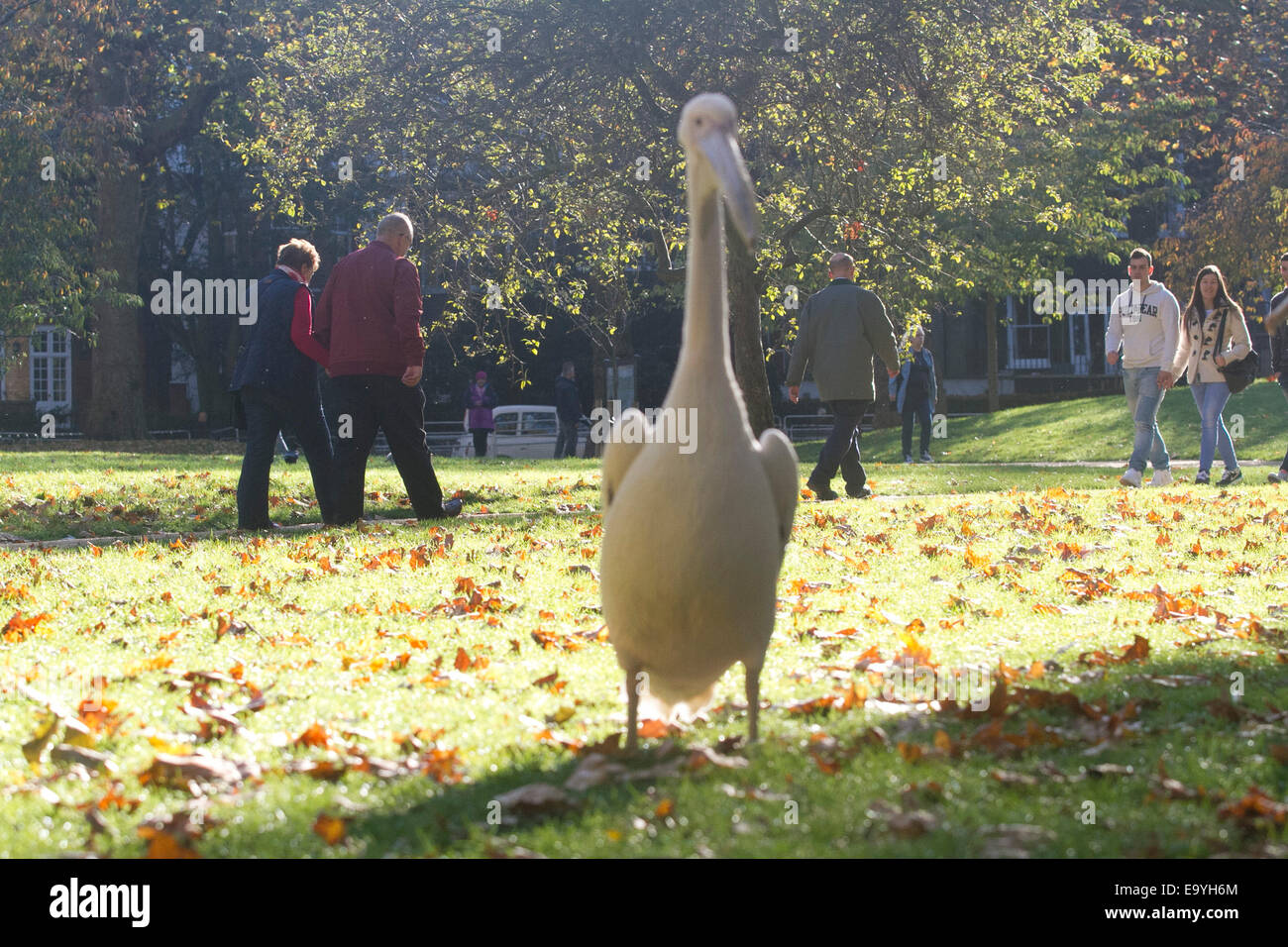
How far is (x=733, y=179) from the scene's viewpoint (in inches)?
141

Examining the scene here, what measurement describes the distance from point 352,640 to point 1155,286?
10.8m

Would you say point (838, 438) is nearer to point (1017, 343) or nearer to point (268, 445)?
point (268, 445)

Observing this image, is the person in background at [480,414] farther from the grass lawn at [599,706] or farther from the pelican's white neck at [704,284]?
the pelican's white neck at [704,284]

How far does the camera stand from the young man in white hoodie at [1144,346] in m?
13.4

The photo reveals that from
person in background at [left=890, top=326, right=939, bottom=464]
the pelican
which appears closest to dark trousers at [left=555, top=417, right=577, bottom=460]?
person in background at [left=890, top=326, right=939, bottom=464]

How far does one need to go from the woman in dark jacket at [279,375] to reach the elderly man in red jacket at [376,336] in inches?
8.0

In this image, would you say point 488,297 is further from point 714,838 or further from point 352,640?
point 714,838

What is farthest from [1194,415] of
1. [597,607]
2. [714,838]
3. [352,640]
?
[714,838]

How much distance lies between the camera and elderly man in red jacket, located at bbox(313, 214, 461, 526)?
10.1 meters

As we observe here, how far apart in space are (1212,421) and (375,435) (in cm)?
939

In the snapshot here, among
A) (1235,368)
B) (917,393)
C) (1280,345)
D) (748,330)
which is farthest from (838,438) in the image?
(917,393)

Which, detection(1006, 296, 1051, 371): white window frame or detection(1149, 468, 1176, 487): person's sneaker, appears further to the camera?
detection(1006, 296, 1051, 371): white window frame

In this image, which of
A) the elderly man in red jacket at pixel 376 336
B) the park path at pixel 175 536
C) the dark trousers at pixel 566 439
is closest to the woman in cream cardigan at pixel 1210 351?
the park path at pixel 175 536

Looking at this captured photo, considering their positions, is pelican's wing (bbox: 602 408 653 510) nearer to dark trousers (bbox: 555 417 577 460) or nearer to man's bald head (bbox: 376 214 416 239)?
man's bald head (bbox: 376 214 416 239)
